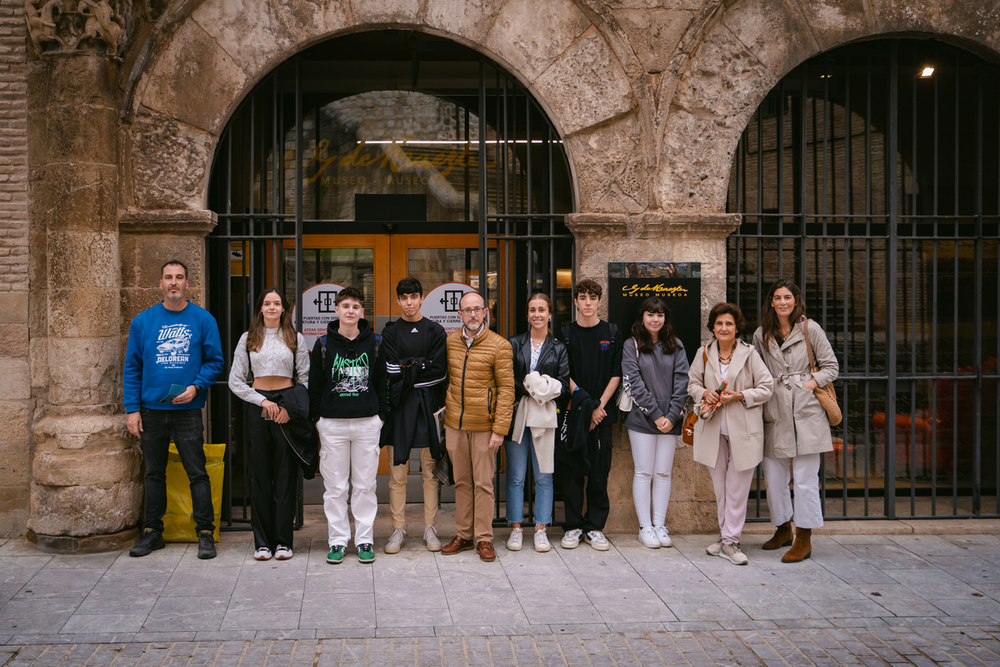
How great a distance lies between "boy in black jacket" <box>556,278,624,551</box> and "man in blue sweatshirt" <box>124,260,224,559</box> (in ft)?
8.28

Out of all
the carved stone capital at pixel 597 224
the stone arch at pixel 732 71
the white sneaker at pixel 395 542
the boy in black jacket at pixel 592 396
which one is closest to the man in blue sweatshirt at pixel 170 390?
the white sneaker at pixel 395 542

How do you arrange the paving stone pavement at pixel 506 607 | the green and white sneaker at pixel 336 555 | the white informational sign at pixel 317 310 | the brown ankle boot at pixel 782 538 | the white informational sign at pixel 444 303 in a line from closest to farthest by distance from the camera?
the paving stone pavement at pixel 506 607
the green and white sneaker at pixel 336 555
the brown ankle boot at pixel 782 538
the white informational sign at pixel 317 310
the white informational sign at pixel 444 303

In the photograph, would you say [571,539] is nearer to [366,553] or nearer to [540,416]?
[540,416]

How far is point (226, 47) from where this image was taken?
18.8 ft

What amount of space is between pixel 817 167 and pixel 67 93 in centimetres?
611

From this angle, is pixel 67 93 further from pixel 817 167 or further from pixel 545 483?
pixel 817 167

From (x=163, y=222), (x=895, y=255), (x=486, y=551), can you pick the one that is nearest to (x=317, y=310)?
(x=163, y=222)

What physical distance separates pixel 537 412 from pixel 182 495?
2.61m

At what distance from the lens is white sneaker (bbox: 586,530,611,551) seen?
5.56 meters

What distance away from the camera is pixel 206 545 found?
533 centimetres

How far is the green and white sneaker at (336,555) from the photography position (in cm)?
522

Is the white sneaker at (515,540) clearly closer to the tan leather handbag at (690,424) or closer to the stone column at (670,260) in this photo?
the stone column at (670,260)

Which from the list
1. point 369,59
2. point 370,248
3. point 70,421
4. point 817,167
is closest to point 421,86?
point 369,59

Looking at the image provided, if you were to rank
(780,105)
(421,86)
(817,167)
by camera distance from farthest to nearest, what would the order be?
(421,86)
(817,167)
(780,105)
